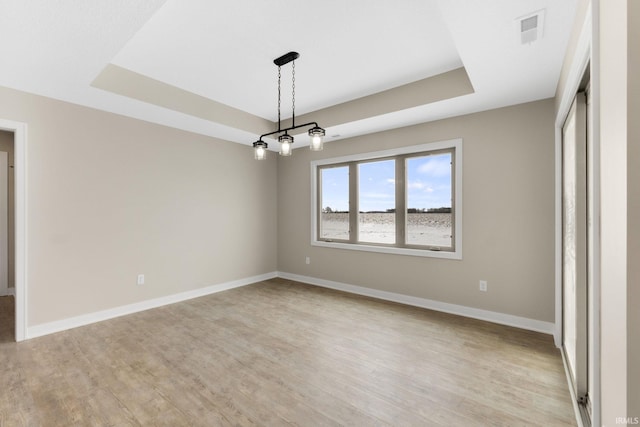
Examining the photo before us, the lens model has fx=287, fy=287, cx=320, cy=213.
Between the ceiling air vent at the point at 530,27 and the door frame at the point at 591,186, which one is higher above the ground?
the ceiling air vent at the point at 530,27

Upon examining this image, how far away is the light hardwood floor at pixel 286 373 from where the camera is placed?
74.3 inches

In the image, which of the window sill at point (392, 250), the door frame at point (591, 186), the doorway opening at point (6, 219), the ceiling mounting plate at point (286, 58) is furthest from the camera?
the doorway opening at point (6, 219)

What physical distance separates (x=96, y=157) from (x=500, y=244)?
499cm

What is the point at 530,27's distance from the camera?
1938 mm

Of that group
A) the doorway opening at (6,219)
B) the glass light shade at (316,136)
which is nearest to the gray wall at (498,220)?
the glass light shade at (316,136)

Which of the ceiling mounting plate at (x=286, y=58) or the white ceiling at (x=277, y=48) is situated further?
the ceiling mounting plate at (x=286, y=58)

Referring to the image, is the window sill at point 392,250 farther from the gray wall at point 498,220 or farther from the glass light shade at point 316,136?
the glass light shade at point 316,136

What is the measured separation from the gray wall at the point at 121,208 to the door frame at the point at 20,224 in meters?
0.05

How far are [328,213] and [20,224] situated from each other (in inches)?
157

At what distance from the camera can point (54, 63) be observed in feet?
8.07

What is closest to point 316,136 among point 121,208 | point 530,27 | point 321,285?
point 530,27

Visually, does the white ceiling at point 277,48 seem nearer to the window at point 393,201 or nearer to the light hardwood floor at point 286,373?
the window at point 393,201

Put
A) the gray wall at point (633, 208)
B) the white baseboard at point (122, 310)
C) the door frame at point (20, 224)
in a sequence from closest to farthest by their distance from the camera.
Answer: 1. the gray wall at point (633, 208)
2. the door frame at point (20, 224)
3. the white baseboard at point (122, 310)

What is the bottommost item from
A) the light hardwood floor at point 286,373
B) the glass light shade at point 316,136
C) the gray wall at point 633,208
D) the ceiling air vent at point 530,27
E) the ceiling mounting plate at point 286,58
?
the light hardwood floor at point 286,373
